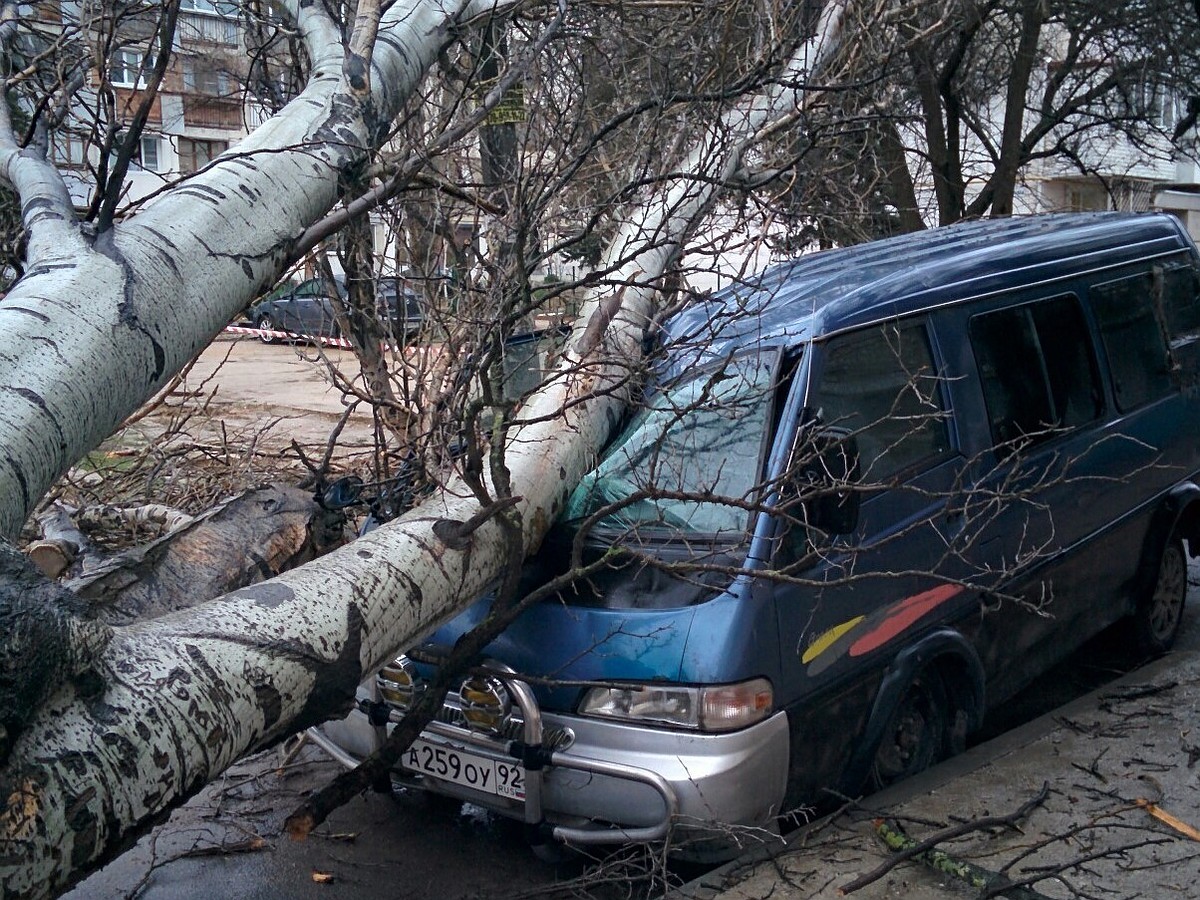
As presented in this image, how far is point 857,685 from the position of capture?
160 inches

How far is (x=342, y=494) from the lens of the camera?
15.2 feet

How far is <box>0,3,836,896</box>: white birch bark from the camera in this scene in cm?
238

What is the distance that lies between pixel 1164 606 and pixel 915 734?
7.71 feet

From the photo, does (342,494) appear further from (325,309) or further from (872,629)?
(325,309)

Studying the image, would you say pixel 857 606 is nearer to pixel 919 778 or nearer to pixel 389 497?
pixel 919 778

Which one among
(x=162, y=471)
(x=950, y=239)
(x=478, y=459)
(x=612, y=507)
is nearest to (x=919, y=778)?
(x=612, y=507)

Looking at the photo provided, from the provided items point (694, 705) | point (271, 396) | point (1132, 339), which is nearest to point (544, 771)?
point (694, 705)

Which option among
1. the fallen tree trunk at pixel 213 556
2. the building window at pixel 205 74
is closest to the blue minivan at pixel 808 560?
the fallen tree trunk at pixel 213 556

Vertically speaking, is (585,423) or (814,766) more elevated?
(585,423)

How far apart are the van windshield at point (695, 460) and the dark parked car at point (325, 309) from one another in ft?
4.89

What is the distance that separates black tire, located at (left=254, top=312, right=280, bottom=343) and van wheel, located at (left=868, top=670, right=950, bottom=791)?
3694 mm

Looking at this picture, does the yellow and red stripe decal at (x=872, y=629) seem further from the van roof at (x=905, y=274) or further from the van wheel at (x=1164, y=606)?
the van wheel at (x=1164, y=606)

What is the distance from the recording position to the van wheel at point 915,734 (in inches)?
171

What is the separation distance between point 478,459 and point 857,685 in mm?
1484
